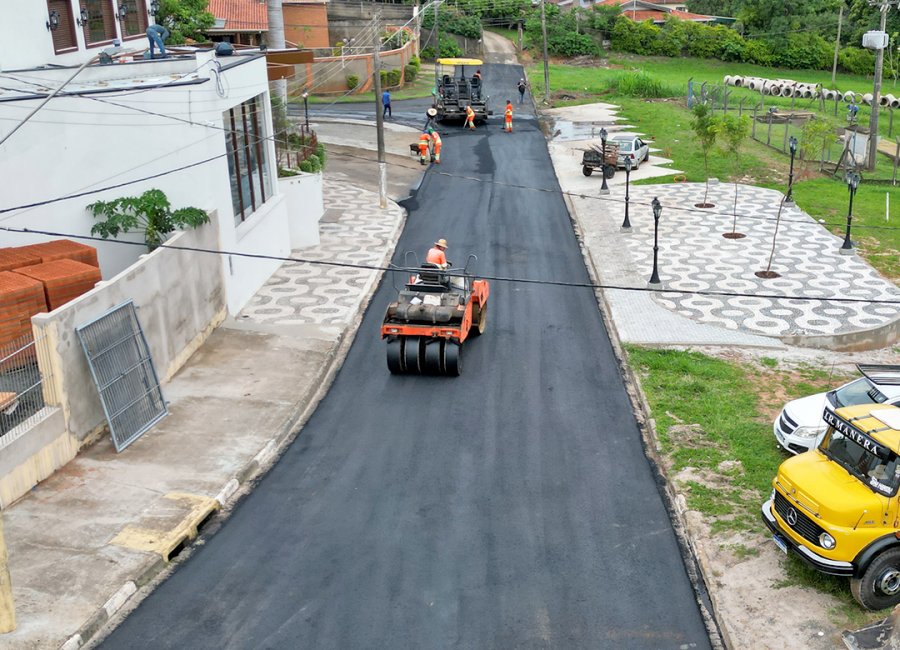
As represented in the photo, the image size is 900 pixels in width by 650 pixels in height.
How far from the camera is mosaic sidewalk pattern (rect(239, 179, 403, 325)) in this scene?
23234 millimetres

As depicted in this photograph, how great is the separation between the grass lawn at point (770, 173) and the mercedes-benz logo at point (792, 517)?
16252 millimetres

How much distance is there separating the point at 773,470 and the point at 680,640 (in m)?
5.04

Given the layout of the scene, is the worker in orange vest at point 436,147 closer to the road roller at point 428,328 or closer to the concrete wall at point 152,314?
the concrete wall at point 152,314

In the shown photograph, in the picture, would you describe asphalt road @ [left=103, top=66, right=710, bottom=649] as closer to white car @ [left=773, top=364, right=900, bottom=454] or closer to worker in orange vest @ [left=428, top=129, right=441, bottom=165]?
white car @ [left=773, top=364, right=900, bottom=454]

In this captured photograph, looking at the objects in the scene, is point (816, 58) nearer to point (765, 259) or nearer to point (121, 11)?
point (765, 259)

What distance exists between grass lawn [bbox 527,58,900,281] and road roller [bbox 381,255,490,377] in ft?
46.3

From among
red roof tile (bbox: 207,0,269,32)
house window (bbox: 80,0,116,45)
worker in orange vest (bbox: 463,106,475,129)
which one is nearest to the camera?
house window (bbox: 80,0,116,45)

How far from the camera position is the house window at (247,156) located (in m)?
23.8

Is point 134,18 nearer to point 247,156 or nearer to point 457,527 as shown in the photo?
point 247,156

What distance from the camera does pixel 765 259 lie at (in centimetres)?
2797

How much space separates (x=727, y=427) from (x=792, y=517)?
467 cm

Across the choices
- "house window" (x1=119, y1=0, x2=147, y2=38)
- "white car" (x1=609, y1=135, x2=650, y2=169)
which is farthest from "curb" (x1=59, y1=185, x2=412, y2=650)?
"white car" (x1=609, y1=135, x2=650, y2=169)

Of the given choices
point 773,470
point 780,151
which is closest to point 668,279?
point 773,470

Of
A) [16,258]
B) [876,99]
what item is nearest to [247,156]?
[16,258]
